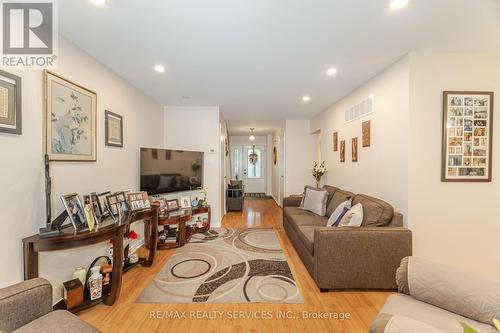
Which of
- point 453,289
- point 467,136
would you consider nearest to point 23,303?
point 453,289

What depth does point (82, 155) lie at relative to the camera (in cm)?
234

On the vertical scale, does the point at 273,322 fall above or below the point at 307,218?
below

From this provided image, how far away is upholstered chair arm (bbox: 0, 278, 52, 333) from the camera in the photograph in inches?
44.5

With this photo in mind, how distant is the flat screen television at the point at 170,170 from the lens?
11.6 feet

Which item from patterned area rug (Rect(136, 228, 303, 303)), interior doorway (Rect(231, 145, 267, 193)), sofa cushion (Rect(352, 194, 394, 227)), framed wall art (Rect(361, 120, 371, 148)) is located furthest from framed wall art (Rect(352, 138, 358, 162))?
interior doorway (Rect(231, 145, 267, 193))

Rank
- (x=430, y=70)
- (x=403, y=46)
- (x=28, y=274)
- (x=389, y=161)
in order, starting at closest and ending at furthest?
1. (x=28, y=274)
2. (x=403, y=46)
3. (x=430, y=70)
4. (x=389, y=161)

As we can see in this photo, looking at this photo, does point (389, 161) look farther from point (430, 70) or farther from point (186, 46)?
point (186, 46)

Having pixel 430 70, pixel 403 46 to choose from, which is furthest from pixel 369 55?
pixel 430 70

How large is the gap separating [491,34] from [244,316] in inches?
130

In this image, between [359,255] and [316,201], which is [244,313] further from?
[316,201]

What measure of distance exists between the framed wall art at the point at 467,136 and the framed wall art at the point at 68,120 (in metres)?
3.71

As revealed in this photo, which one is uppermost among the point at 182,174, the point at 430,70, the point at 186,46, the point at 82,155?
the point at 186,46

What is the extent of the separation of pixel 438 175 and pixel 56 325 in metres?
3.28

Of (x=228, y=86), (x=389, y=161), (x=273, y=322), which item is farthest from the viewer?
(x=228, y=86)
